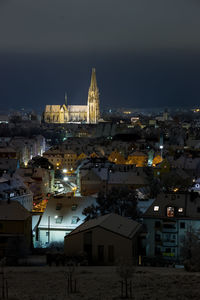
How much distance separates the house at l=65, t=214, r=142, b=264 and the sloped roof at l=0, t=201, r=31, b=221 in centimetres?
368

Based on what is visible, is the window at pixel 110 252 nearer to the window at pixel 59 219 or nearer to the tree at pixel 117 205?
the window at pixel 59 219

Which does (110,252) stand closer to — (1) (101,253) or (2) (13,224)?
(1) (101,253)

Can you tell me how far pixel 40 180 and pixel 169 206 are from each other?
18.8m

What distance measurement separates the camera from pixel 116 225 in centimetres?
2016

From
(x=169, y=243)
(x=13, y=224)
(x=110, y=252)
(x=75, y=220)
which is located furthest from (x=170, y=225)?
(x=13, y=224)

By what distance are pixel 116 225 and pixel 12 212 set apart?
569 cm

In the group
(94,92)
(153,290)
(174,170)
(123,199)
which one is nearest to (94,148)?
(174,170)

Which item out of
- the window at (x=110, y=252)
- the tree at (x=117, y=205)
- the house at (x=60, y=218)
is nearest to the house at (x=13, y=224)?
the house at (x=60, y=218)

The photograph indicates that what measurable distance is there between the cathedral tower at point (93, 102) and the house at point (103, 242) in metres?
133

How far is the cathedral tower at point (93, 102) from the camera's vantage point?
152 meters

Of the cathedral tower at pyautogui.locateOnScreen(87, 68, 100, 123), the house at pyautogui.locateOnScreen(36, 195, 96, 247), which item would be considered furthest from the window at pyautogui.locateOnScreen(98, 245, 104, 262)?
the cathedral tower at pyautogui.locateOnScreen(87, 68, 100, 123)

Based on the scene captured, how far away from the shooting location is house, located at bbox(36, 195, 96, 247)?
23.3m

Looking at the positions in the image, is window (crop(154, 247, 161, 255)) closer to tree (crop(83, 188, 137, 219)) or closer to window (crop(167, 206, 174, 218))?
window (crop(167, 206, 174, 218))

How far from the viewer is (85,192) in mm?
37562
